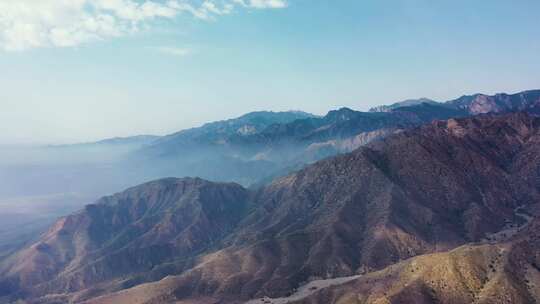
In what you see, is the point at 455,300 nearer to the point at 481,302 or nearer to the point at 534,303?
the point at 481,302

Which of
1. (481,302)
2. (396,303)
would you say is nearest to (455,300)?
(481,302)

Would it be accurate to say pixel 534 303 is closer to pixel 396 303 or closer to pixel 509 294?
pixel 509 294

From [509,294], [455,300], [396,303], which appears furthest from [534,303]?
[396,303]

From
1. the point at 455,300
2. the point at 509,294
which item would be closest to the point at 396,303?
the point at 455,300

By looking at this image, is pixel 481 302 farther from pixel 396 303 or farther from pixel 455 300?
pixel 396 303

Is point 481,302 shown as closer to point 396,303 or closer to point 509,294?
point 509,294

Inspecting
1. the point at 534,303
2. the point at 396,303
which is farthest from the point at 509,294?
the point at 396,303
